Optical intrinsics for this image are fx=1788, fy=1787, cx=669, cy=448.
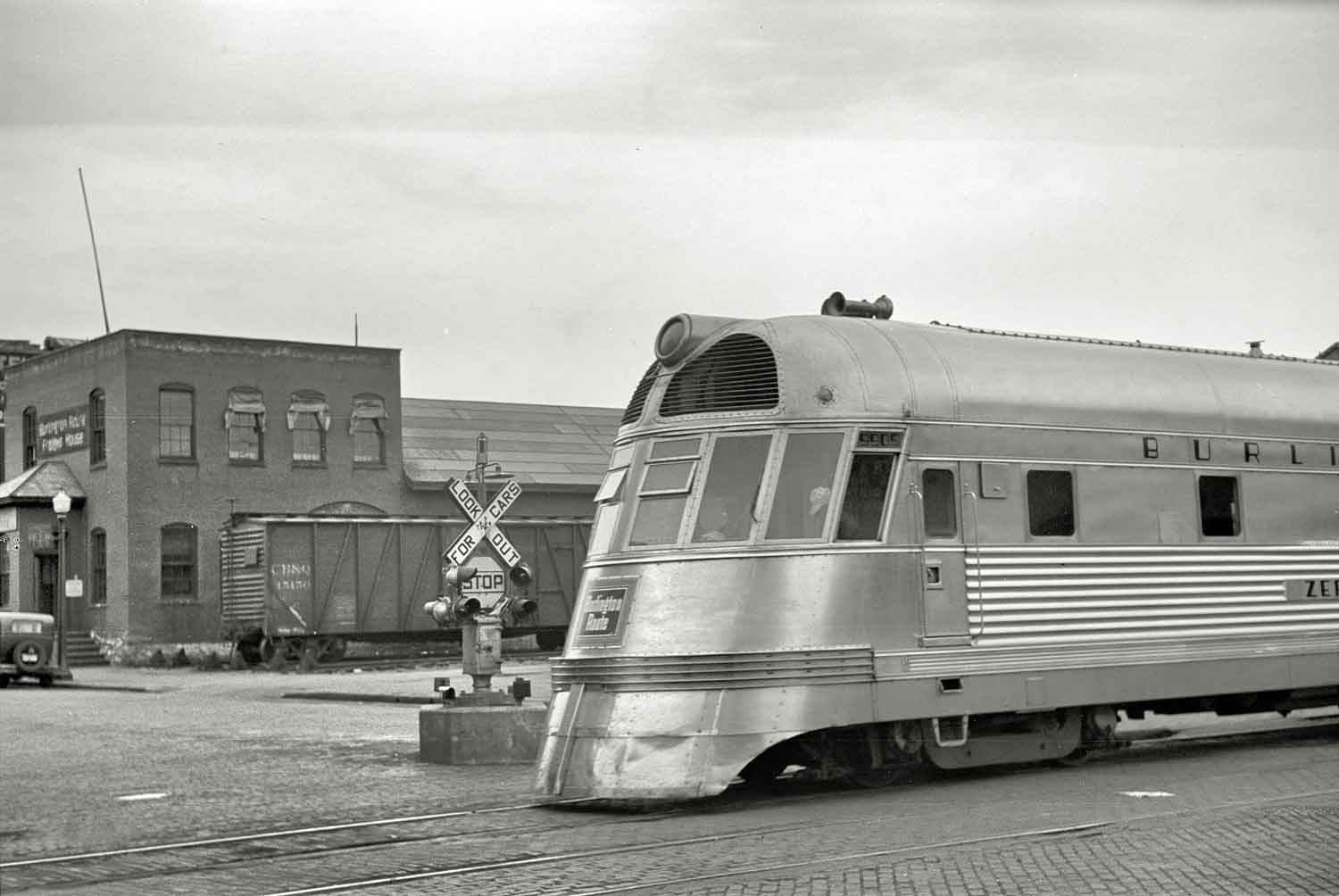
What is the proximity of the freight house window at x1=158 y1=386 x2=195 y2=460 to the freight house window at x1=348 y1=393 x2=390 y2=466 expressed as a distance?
454 cm

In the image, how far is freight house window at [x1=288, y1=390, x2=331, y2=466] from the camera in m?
47.4

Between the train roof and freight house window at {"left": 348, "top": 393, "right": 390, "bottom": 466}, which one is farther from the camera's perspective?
freight house window at {"left": 348, "top": 393, "right": 390, "bottom": 466}

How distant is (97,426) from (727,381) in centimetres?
3671

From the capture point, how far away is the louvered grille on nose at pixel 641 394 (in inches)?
540

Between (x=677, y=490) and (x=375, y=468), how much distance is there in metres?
36.7

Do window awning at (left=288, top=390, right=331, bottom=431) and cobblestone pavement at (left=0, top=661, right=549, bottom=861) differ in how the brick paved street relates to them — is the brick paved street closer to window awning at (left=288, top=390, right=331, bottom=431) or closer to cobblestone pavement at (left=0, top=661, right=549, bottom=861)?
cobblestone pavement at (left=0, top=661, right=549, bottom=861)

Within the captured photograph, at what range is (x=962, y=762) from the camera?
13312 millimetres

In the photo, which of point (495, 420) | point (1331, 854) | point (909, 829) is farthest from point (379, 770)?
point (495, 420)

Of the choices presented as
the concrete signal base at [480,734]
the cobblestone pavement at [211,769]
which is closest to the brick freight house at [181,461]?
the cobblestone pavement at [211,769]

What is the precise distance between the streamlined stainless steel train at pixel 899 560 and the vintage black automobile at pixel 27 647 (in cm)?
2489

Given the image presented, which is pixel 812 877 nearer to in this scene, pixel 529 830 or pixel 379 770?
pixel 529 830

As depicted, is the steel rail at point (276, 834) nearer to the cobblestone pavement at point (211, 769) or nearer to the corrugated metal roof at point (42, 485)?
the cobblestone pavement at point (211, 769)

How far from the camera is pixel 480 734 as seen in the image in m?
16.6

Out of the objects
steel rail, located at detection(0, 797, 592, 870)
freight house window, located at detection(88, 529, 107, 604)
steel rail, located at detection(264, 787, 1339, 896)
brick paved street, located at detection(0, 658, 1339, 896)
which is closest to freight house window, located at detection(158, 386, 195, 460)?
freight house window, located at detection(88, 529, 107, 604)
